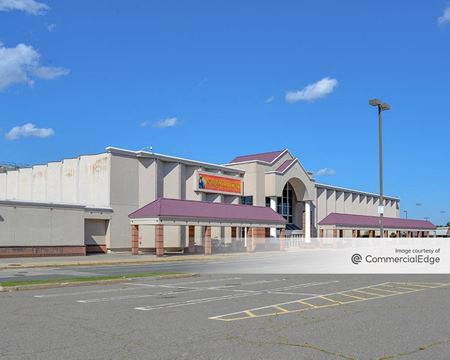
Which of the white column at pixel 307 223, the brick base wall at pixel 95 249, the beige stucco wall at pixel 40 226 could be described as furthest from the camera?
the white column at pixel 307 223

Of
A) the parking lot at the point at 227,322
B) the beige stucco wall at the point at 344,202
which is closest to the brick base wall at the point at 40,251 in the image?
the parking lot at the point at 227,322

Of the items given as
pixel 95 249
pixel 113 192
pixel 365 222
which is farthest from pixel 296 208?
pixel 95 249

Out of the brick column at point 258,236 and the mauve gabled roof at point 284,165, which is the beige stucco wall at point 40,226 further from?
the mauve gabled roof at point 284,165

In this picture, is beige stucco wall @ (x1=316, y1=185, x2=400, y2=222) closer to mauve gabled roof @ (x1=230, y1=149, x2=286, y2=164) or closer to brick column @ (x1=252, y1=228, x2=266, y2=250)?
mauve gabled roof @ (x1=230, y1=149, x2=286, y2=164)

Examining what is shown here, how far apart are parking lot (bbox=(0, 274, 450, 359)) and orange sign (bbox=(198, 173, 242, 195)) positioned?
3746cm

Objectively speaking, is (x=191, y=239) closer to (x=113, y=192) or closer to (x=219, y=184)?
(x=113, y=192)

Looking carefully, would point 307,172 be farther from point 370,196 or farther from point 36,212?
point 36,212

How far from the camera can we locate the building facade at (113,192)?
39625mm

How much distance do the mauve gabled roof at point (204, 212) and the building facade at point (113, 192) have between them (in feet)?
12.8

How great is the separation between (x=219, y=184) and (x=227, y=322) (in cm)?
4736

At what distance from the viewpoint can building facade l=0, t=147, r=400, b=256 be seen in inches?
1560

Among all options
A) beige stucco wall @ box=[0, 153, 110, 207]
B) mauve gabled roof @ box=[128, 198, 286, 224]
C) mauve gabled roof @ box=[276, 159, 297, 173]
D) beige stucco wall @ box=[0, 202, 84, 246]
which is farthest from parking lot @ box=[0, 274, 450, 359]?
mauve gabled roof @ box=[276, 159, 297, 173]

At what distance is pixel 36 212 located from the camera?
3956 centimetres

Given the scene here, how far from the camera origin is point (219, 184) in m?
58.0
